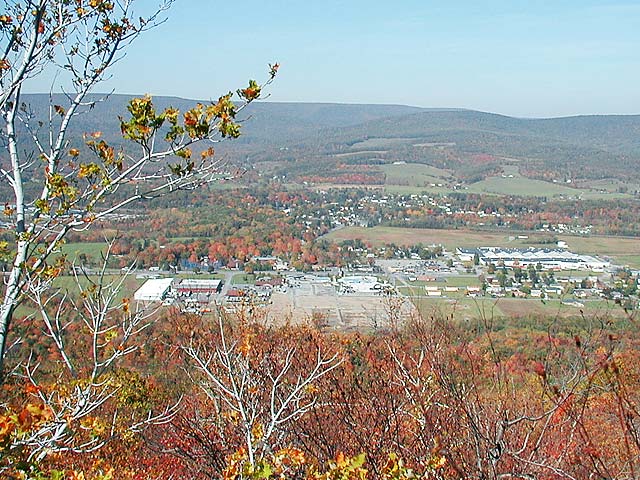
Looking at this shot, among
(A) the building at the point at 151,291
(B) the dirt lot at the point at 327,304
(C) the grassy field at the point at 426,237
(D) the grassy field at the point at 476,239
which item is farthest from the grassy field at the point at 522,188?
(A) the building at the point at 151,291

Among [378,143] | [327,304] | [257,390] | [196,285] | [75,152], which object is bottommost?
[327,304]

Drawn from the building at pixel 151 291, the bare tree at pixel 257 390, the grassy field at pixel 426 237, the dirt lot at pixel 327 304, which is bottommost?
the grassy field at pixel 426 237

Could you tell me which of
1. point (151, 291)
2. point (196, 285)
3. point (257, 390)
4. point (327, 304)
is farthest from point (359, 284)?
point (257, 390)

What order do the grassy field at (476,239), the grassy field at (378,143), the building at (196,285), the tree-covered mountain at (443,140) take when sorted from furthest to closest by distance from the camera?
the grassy field at (378,143) → the tree-covered mountain at (443,140) → the grassy field at (476,239) → the building at (196,285)

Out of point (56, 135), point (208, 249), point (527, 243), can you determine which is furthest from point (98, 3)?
point (527, 243)

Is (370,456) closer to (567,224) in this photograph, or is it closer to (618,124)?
(567,224)

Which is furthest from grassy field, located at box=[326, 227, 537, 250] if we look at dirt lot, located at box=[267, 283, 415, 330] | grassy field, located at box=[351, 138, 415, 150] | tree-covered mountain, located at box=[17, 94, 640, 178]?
grassy field, located at box=[351, 138, 415, 150]

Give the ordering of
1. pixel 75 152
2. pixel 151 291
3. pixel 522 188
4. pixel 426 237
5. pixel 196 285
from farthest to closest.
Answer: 1. pixel 522 188
2. pixel 426 237
3. pixel 196 285
4. pixel 151 291
5. pixel 75 152

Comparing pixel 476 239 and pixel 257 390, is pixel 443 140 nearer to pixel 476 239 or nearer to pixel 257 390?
pixel 476 239

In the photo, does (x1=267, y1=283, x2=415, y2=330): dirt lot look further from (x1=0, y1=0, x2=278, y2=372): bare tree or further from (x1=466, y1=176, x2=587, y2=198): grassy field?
(x1=466, y1=176, x2=587, y2=198): grassy field

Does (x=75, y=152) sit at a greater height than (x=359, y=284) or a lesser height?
greater

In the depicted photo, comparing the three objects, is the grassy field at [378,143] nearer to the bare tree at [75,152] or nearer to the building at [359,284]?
the building at [359,284]
